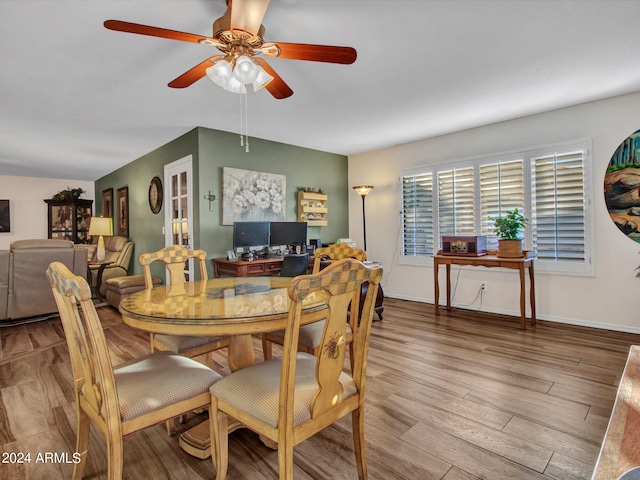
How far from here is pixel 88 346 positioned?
4.23ft

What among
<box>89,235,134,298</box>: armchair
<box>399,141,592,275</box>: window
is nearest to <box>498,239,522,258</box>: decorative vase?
<box>399,141,592,275</box>: window

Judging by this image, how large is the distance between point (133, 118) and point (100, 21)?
1922 millimetres

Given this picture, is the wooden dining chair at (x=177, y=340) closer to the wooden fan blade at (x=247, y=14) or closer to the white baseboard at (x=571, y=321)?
the wooden fan blade at (x=247, y=14)

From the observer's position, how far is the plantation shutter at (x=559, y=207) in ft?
12.1

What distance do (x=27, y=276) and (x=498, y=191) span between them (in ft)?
19.3

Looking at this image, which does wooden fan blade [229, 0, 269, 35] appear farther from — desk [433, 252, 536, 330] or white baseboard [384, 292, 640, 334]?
white baseboard [384, 292, 640, 334]

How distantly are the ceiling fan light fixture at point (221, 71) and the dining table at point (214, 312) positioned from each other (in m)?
1.23

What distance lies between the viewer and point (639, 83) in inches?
124

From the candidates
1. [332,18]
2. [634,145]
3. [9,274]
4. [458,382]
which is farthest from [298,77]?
→ [9,274]

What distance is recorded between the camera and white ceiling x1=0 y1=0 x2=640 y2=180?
6.78 ft

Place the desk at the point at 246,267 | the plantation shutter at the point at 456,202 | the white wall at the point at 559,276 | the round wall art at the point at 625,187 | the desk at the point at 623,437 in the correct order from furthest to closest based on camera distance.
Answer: the plantation shutter at the point at 456,202 → the desk at the point at 246,267 → the white wall at the point at 559,276 → the round wall art at the point at 625,187 → the desk at the point at 623,437

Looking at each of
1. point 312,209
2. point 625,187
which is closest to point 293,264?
point 312,209

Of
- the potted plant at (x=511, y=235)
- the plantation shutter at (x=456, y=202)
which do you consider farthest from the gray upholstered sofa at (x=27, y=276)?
the potted plant at (x=511, y=235)

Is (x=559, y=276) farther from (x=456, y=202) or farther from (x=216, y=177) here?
(x=216, y=177)
